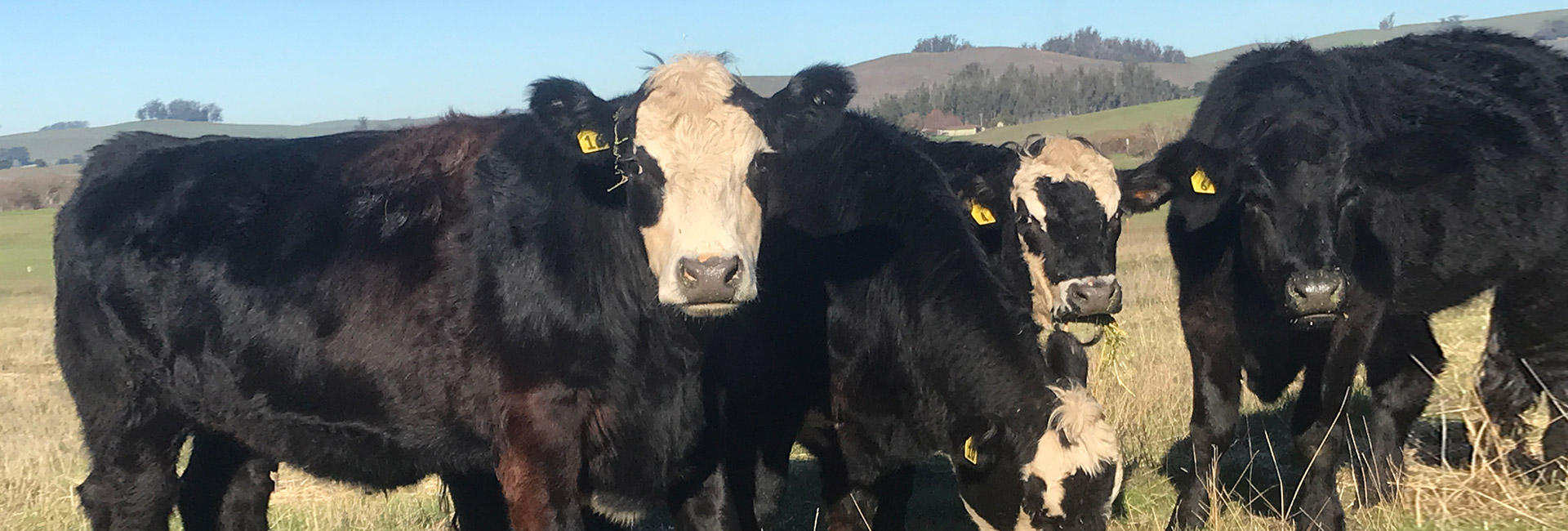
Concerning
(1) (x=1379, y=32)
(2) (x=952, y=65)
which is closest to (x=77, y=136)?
(2) (x=952, y=65)

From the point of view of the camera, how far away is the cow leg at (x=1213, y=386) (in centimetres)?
698

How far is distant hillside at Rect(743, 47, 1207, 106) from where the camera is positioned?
94.2 meters

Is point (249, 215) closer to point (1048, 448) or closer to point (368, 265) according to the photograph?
point (368, 265)

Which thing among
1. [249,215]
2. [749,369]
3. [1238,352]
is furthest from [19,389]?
[1238,352]

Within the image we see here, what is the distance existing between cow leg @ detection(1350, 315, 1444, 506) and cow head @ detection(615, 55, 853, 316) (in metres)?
4.53

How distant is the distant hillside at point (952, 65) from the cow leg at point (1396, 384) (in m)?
80.6

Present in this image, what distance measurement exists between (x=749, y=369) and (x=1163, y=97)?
76731mm

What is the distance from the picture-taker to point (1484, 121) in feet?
25.4

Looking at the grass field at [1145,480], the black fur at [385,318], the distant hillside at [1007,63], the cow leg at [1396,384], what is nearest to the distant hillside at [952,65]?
the distant hillside at [1007,63]

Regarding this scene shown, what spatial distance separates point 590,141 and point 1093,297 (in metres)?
2.71

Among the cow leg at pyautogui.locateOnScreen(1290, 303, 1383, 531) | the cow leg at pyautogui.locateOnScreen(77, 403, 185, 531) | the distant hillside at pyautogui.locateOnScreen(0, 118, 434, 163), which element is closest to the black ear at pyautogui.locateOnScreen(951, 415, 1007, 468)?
the cow leg at pyautogui.locateOnScreen(1290, 303, 1383, 531)

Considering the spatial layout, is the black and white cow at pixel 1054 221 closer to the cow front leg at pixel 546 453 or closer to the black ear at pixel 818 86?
the black ear at pixel 818 86

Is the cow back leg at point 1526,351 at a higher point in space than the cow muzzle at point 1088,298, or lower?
lower

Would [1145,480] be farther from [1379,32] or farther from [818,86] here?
[1379,32]
